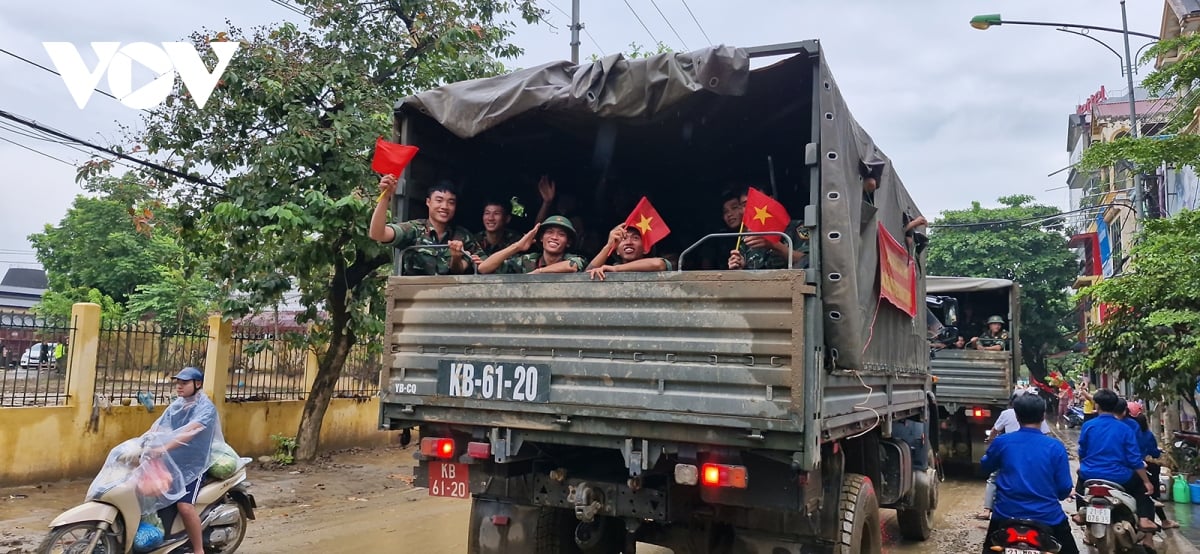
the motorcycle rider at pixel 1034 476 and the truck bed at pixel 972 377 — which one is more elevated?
the truck bed at pixel 972 377

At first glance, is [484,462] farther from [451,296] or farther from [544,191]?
[544,191]

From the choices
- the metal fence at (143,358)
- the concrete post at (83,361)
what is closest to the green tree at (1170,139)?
→ the metal fence at (143,358)

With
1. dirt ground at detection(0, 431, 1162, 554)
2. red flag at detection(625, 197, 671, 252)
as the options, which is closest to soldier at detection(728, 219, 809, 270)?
red flag at detection(625, 197, 671, 252)

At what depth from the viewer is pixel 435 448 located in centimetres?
408

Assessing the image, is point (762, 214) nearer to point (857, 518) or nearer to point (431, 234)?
point (857, 518)

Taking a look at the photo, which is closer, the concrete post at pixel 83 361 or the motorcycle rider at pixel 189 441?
the motorcycle rider at pixel 189 441

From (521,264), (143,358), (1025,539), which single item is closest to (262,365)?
(143,358)

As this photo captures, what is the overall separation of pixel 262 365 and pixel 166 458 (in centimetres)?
575

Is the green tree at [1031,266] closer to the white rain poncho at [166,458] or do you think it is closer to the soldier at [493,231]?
the soldier at [493,231]

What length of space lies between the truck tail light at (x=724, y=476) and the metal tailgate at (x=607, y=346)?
0.70ft

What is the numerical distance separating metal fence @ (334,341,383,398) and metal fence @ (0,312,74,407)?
152 inches

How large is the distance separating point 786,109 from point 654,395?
2.52m

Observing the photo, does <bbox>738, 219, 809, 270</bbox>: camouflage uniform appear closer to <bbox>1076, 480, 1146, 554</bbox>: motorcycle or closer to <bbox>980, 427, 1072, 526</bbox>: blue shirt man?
<bbox>980, 427, 1072, 526</bbox>: blue shirt man

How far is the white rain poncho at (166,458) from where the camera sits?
4.81m
